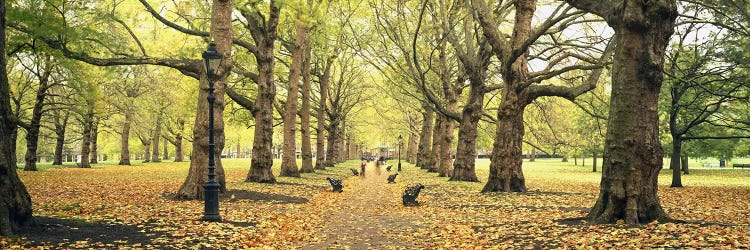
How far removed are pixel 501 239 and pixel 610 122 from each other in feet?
9.69

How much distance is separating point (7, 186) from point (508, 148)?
14543mm

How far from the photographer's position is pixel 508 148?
1852cm

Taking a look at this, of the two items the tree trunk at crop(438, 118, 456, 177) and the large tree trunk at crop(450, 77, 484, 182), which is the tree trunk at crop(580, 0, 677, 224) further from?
the tree trunk at crop(438, 118, 456, 177)

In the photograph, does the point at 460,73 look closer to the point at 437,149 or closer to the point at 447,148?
the point at 447,148

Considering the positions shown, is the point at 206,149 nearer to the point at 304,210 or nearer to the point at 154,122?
the point at 304,210

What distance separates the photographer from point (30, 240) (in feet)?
25.7

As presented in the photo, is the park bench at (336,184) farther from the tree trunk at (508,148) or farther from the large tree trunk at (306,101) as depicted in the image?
the large tree trunk at (306,101)

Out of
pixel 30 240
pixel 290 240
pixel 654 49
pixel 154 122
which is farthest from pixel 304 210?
pixel 154 122

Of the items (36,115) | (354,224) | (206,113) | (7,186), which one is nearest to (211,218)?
(354,224)

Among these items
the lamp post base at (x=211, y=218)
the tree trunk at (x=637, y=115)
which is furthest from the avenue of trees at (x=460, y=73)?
the lamp post base at (x=211, y=218)

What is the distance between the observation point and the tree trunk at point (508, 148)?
18.1 meters

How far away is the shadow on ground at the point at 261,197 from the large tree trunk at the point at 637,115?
9.72 metres

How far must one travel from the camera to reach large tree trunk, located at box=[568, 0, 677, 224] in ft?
30.1

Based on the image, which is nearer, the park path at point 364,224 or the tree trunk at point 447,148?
the park path at point 364,224
